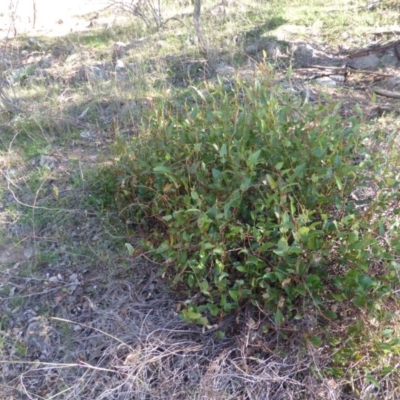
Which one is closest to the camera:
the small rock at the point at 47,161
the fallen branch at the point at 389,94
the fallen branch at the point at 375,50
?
the small rock at the point at 47,161

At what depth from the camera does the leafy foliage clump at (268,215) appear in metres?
2.18

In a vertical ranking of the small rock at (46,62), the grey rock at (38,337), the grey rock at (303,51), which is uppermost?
the grey rock at (303,51)

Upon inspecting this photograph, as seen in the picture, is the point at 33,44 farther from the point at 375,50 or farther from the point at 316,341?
the point at 316,341

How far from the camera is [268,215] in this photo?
2344 millimetres

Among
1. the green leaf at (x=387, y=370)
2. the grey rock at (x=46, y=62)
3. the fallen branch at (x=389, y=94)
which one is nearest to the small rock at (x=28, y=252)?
the green leaf at (x=387, y=370)

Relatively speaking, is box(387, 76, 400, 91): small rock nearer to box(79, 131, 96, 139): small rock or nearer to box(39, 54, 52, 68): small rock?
box(79, 131, 96, 139): small rock

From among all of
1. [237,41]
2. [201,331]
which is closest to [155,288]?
[201,331]

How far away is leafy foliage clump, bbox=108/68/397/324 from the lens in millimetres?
2182

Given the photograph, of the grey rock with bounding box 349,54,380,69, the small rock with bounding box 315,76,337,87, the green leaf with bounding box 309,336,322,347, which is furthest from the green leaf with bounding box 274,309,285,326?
the grey rock with bounding box 349,54,380,69

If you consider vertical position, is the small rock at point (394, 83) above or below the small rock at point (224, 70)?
below

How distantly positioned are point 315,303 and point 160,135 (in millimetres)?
1254

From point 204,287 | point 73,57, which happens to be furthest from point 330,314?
point 73,57

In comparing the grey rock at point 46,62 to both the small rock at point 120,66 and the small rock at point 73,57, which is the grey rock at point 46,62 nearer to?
the small rock at point 73,57

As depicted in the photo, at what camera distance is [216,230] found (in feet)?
7.77
